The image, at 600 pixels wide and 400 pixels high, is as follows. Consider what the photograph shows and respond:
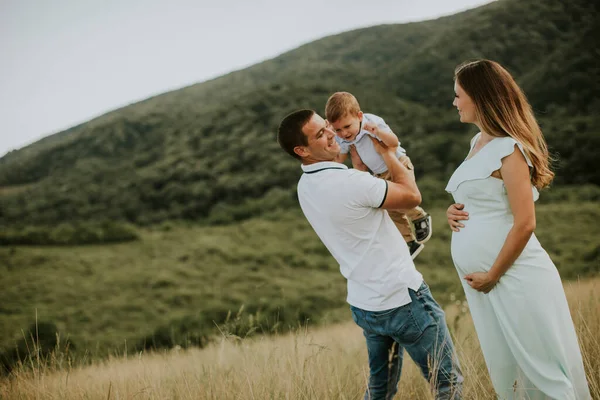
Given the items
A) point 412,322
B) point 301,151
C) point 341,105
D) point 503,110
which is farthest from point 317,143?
point 412,322

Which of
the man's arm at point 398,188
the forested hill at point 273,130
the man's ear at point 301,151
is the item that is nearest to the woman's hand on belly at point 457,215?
the man's arm at point 398,188

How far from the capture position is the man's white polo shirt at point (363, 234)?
8.14ft

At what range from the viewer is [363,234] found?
2.55 m

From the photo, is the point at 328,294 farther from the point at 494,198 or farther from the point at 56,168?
the point at 56,168

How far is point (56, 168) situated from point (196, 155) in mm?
14597

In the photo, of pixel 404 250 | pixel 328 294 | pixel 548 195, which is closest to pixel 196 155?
pixel 328 294

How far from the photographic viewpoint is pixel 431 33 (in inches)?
2906

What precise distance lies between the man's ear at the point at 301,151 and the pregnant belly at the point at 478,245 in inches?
37.3

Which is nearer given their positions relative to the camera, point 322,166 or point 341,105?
point 322,166

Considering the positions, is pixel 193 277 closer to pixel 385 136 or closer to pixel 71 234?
pixel 71 234

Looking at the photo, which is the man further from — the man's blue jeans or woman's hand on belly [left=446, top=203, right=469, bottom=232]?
woman's hand on belly [left=446, top=203, right=469, bottom=232]

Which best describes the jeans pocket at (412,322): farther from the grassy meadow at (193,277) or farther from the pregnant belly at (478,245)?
the grassy meadow at (193,277)

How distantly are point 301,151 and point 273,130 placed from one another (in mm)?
53846

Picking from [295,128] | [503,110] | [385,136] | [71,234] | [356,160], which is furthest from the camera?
[71,234]
